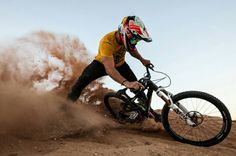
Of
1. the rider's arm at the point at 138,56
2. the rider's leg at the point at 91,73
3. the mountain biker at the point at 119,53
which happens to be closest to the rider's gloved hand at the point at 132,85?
the mountain biker at the point at 119,53

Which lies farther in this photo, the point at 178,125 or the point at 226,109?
the point at 178,125

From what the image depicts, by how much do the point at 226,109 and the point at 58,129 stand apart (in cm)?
372

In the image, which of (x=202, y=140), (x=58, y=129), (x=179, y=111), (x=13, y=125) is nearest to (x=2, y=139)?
(x=13, y=125)

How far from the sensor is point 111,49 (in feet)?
26.5

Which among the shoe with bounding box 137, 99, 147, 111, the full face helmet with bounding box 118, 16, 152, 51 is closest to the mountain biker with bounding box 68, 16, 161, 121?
the full face helmet with bounding box 118, 16, 152, 51

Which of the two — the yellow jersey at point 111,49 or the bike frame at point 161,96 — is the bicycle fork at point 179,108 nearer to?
the bike frame at point 161,96

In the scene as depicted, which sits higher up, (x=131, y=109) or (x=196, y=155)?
(x=131, y=109)

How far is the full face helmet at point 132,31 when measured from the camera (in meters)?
7.82

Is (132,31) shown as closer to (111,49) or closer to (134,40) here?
(134,40)

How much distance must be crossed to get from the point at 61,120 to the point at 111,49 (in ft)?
7.26

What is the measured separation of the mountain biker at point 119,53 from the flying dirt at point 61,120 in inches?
30.1

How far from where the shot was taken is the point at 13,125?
8.55 m

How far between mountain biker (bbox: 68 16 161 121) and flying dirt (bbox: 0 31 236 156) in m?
0.76

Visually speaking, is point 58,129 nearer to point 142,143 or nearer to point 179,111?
point 142,143
